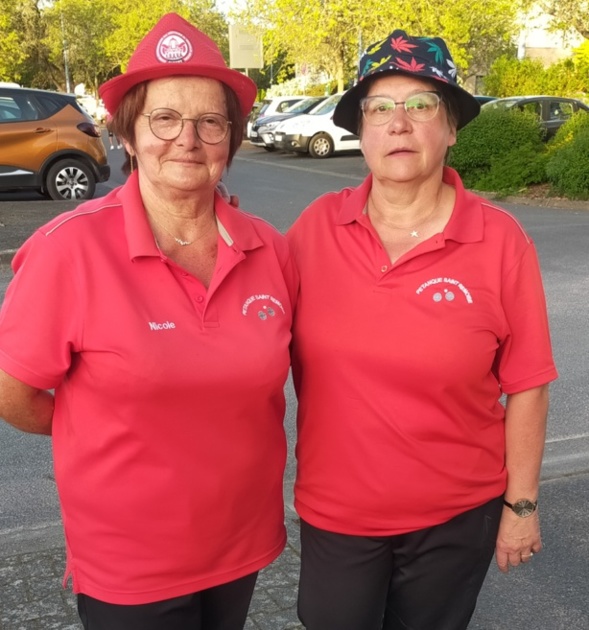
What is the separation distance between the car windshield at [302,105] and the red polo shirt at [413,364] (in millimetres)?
26749

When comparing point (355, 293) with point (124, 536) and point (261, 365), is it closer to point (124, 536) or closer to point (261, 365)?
point (261, 365)

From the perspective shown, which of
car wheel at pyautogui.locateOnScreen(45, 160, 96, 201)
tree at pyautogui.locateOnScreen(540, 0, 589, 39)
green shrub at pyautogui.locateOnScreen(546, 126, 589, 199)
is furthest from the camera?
tree at pyautogui.locateOnScreen(540, 0, 589, 39)

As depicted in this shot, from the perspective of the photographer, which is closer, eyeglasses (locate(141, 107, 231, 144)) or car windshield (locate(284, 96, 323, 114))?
eyeglasses (locate(141, 107, 231, 144))

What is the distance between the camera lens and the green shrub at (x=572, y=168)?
15.4 m

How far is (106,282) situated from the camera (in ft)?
6.59

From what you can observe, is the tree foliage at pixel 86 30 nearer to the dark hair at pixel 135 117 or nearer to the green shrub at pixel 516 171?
the green shrub at pixel 516 171

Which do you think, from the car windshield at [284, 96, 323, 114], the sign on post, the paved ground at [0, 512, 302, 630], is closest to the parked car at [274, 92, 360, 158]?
the car windshield at [284, 96, 323, 114]

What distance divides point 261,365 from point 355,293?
14.7 inches

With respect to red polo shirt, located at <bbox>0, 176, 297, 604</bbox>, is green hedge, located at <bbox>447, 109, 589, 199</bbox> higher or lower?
lower

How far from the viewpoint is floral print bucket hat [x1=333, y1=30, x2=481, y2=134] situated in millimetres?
2395

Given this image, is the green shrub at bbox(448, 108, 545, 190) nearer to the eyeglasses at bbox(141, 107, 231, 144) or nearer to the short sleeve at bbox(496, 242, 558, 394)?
the short sleeve at bbox(496, 242, 558, 394)

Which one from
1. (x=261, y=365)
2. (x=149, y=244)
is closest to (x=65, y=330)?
(x=149, y=244)

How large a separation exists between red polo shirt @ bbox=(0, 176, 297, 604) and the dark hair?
0.14 metres

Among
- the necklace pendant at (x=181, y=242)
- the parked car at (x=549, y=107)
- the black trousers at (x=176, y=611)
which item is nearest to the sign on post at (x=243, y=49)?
the parked car at (x=549, y=107)
